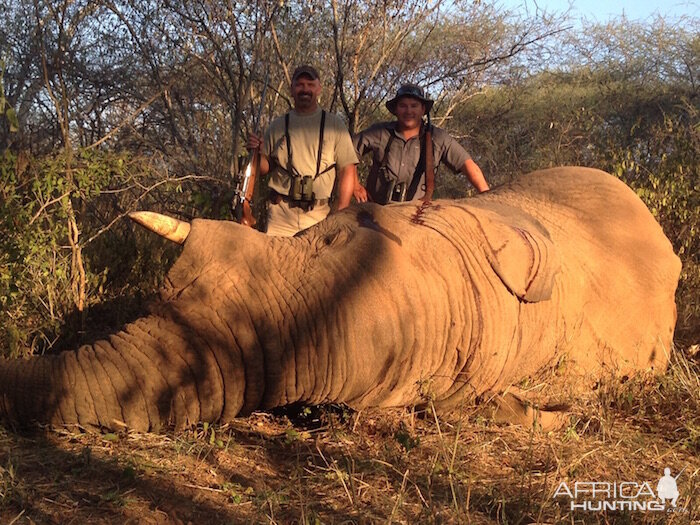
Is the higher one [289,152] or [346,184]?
[289,152]

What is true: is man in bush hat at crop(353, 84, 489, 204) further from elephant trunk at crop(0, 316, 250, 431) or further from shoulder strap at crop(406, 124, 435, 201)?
elephant trunk at crop(0, 316, 250, 431)

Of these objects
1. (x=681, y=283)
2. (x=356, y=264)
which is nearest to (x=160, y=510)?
(x=356, y=264)

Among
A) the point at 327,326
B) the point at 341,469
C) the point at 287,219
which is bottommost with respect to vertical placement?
the point at 341,469

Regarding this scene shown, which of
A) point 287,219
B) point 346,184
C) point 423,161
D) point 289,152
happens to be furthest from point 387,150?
point 287,219

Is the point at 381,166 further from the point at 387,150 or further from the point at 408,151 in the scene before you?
the point at 408,151

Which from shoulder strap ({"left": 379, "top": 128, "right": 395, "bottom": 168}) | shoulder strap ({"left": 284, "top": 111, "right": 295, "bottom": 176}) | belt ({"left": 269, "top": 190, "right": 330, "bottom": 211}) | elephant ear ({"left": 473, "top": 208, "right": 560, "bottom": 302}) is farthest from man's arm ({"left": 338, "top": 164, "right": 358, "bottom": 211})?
elephant ear ({"left": 473, "top": 208, "right": 560, "bottom": 302})

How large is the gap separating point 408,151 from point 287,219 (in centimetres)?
121

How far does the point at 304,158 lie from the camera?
609 centimetres

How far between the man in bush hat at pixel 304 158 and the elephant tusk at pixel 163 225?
2342 millimetres

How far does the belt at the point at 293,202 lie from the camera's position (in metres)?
6.10

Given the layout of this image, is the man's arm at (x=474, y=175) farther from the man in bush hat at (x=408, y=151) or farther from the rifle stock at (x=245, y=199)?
the rifle stock at (x=245, y=199)

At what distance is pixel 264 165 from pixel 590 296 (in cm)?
258

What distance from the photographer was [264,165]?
6.21 m

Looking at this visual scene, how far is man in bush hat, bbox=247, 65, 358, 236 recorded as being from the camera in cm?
607
